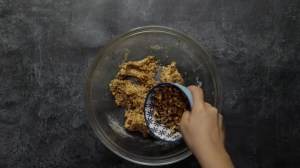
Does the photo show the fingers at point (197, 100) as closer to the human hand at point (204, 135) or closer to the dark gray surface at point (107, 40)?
the human hand at point (204, 135)

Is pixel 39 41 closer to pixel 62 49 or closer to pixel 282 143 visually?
pixel 62 49

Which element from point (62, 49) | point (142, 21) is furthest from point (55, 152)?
point (142, 21)

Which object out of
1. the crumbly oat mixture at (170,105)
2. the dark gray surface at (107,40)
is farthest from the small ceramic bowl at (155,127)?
the dark gray surface at (107,40)

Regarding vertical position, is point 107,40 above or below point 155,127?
above

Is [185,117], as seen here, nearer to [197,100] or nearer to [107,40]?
[197,100]

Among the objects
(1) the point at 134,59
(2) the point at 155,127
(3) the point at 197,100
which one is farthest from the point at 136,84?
(3) the point at 197,100

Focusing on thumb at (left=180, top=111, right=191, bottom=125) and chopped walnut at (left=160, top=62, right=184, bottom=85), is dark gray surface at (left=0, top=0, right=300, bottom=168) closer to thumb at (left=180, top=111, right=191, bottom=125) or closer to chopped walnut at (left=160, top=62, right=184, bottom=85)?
chopped walnut at (left=160, top=62, right=184, bottom=85)
